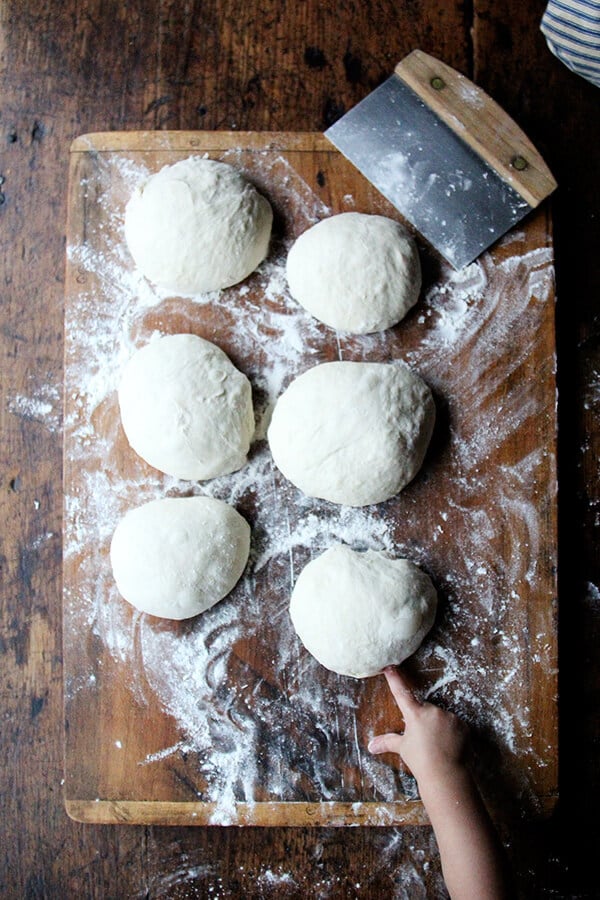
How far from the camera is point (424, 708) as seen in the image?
1.13 m

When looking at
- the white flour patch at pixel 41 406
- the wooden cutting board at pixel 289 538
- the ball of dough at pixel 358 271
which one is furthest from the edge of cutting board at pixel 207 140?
the white flour patch at pixel 41 406

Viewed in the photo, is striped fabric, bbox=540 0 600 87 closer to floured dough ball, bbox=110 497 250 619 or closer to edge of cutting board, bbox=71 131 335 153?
→ edge of cutting board, bbox=71 131 335 153

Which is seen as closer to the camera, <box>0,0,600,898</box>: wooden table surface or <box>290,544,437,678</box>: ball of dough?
<box>290,544,437,678</box>: ball of dough

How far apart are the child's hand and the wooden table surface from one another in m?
0.18

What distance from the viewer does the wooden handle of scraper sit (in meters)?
1.16

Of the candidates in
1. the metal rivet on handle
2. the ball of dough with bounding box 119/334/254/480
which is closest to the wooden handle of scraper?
the metal rivet on handle

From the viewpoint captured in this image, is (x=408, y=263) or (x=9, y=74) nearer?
(x=408, y=263)

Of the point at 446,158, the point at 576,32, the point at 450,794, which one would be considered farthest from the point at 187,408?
the point at 576,32

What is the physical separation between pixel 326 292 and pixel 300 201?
0.19m

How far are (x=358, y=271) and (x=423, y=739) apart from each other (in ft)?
2.33

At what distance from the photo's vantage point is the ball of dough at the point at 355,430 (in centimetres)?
110

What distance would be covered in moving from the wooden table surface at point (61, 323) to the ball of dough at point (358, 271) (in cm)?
27

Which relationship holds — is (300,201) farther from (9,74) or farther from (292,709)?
(292,709)

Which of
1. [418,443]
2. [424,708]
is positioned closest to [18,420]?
[418,443]
